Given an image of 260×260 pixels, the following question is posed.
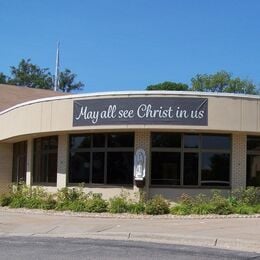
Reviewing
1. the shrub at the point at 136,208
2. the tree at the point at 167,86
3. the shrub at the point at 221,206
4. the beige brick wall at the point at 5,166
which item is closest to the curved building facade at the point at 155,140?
the shrub at the point at 136,208

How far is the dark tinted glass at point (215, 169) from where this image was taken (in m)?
22.2

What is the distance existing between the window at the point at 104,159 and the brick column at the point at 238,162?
12.5 ft

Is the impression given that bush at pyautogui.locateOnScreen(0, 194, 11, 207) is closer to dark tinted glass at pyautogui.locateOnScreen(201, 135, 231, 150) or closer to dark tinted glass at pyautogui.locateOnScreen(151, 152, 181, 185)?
dark tinted glass at pyautogui.locateOnScreen(151, 152, 181, 185)

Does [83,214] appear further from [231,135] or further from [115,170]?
[231,135]

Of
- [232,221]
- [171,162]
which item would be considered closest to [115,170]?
[171,162]

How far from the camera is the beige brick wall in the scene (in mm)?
29844

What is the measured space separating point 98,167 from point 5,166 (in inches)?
336

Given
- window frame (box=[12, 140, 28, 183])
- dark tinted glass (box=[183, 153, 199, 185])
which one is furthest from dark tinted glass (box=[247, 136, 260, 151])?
window frame (box=[12, 140, 28, 183])

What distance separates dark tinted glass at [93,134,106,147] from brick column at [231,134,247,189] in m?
4.98

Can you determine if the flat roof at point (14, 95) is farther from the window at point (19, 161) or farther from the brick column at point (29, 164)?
the brick column at point (29, 164)

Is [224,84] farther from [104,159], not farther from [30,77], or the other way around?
[104,159]

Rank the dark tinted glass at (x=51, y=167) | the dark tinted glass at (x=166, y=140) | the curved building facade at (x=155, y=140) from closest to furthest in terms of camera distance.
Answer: the curved building facade at (x=155, y=140) < the dark tinted glass at (x=166, y=140) < the dark tinted glass at (x=51, y=167)

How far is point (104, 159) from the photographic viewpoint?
2294 cm

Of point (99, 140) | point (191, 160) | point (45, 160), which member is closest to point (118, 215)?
point (191, 160)
